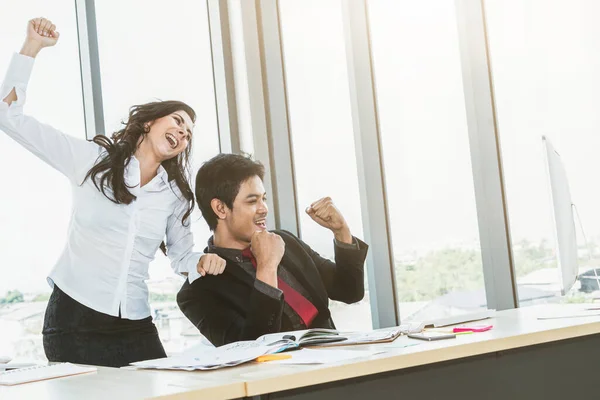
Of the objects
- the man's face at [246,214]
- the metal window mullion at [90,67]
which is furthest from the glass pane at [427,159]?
the metal window mullion at [90,67]

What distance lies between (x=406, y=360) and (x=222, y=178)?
1454 millimetres

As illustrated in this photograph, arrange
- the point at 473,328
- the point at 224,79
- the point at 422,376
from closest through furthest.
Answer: the point at 422,376 < the point at 473,328 < the point at 224,79

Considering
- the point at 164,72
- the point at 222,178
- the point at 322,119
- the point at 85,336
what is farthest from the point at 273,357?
the point at 164,72

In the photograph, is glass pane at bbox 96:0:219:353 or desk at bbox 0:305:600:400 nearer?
desk at bbox 0:305:600:400

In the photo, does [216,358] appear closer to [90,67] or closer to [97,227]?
[97,227]

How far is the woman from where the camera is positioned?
7.97 feet

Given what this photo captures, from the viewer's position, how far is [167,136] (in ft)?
8.95

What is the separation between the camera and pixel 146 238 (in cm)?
263

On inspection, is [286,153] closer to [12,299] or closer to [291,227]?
[291,227]

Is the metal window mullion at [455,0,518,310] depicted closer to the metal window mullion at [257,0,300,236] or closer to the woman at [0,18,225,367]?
the metal window mullion at [257,0,300,236]

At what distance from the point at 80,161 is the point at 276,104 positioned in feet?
3.14

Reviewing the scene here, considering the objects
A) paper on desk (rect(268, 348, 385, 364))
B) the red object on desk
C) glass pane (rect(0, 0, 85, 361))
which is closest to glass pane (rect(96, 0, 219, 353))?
glass pane (rect(0, 0, 85, 361))

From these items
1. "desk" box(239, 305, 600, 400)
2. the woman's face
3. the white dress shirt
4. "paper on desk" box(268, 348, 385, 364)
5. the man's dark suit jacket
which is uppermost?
the woman's face

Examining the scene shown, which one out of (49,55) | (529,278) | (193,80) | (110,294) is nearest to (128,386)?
(110,294)
